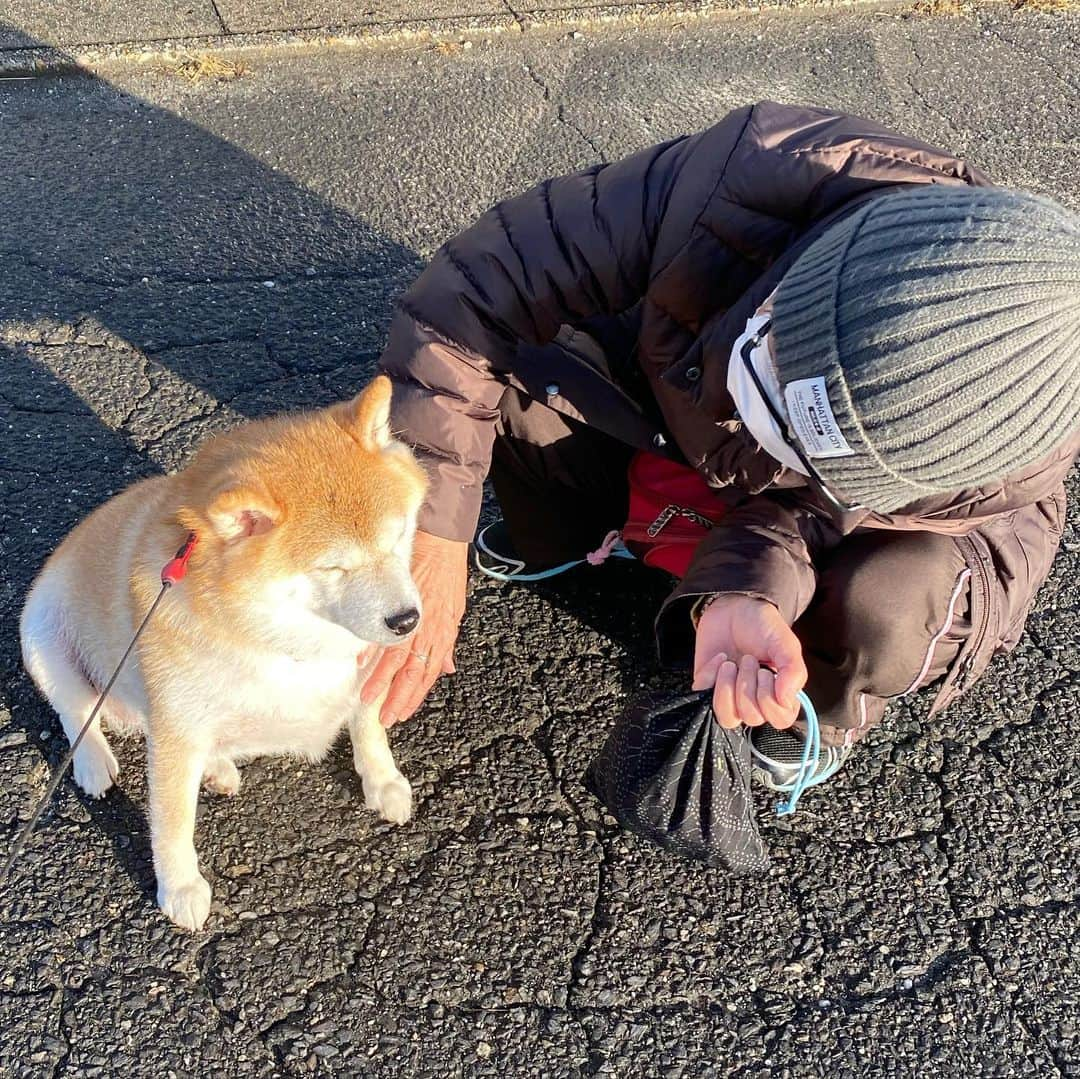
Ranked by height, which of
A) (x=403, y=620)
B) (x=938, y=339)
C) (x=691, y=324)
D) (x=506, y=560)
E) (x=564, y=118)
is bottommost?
(x=506, y=560)

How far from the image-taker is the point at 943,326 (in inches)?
57.6

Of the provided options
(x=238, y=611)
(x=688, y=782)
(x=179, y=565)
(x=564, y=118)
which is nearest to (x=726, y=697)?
(x=688, y=782)

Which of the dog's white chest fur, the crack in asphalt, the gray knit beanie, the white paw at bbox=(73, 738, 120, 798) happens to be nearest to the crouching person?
the gray knit beanie

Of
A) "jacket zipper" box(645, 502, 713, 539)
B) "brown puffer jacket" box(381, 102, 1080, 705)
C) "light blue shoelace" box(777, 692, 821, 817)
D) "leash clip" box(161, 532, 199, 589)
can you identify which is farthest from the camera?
"jacket zipper" box(645, 502, 713, 539)

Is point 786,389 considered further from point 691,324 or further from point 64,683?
point 64,683

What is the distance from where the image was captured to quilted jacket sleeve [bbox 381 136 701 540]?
2.18 meters

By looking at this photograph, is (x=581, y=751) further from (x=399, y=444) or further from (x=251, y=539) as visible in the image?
(x=251, y=539)

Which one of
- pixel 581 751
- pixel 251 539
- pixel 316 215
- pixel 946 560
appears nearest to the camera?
pixel 251 539

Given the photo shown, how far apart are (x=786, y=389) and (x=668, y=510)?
930 millimetres

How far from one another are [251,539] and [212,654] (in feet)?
1.06

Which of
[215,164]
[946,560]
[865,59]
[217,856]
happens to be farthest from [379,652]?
[865,59]

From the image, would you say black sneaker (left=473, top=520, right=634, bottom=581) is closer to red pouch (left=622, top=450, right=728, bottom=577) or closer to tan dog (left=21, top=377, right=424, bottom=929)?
red pouch (left=622, top=450, right=728, bottom=577)

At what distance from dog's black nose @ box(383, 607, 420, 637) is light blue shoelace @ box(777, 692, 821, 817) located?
2.63 feet

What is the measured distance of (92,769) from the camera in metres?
2.38
